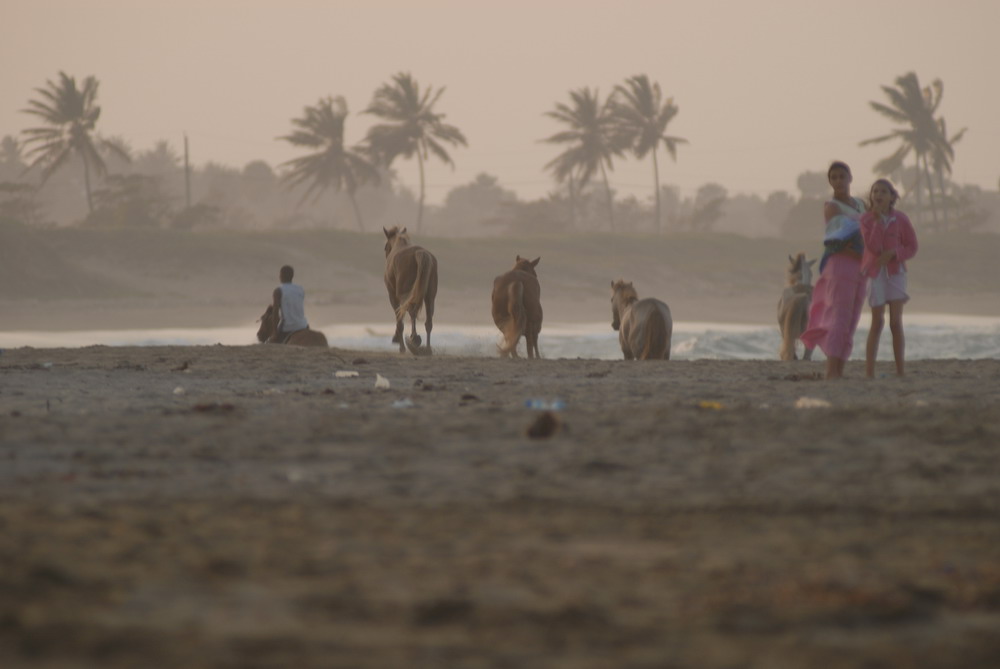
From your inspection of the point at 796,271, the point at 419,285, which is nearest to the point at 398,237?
the point at 419,285

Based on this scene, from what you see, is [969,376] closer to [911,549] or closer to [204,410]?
[204,410]

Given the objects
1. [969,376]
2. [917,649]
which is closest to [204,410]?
[917,649]

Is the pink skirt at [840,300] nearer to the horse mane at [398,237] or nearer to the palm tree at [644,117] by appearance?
the horse mane at [398,237]

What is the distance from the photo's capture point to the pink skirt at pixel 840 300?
9.84 meters

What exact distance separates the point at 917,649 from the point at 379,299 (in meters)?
41.4

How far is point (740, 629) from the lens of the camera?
3057 millimetres

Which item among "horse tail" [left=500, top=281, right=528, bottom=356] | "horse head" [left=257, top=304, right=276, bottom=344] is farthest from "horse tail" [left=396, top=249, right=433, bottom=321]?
"horse head" [left=257, top=304, right=276, bottom=344]

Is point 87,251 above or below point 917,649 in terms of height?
above

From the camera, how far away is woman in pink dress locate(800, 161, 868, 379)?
32.1 ft

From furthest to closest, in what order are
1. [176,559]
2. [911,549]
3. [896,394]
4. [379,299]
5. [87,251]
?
1. [87,251]
2. [379,299]
3. [896,394]
4. [911,549]
5. [176,559]

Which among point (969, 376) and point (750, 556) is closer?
point (750, 556)

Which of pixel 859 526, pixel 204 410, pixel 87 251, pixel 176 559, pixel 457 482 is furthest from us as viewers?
pixel 87 251

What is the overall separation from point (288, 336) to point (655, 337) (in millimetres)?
4544

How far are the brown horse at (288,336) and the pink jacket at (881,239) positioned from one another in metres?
7.39
